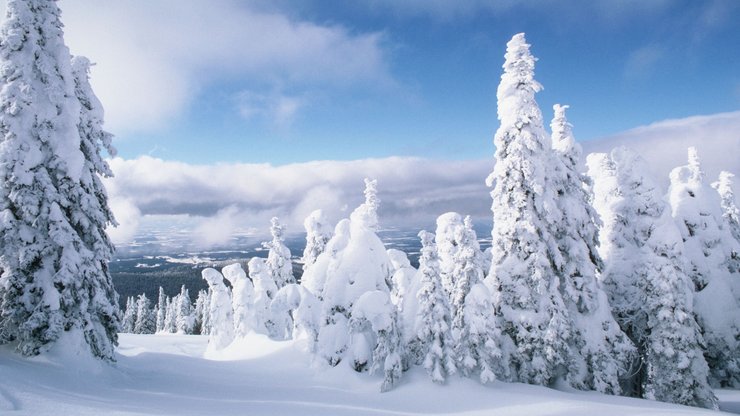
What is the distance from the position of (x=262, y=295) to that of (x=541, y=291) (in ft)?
87.4

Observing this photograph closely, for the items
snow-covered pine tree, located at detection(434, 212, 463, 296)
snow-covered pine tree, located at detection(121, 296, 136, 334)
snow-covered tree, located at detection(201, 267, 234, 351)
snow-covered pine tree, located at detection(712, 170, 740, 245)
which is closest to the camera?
snow-covered pine tree, located at detection(434, 212, 463, 296)

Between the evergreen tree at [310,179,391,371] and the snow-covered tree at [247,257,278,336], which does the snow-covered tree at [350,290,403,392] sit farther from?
the snow-covered tree at [247,257,278,336]

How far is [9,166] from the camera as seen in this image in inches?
512

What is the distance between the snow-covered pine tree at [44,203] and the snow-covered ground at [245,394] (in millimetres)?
1162

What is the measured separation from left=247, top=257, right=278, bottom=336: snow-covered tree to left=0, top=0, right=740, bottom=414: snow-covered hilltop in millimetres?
9548

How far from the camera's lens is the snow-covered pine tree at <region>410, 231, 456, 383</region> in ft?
52.5

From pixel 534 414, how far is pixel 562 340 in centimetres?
490

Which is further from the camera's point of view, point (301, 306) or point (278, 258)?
point (278, 258)

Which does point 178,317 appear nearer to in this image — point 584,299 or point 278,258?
point 278,258

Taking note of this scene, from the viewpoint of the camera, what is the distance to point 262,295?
121ft

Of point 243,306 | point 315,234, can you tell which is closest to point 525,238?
point 315,234

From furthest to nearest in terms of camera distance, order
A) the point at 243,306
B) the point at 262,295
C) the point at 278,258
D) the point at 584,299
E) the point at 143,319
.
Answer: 1. the point at 143,319
2. the point at 278,258
3. the point at 262,295
4. the point at 243,306
5. the point at 584,299

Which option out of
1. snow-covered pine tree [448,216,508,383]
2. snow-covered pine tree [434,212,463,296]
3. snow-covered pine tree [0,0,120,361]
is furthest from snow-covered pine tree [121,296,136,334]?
snow-covered pine tree [448,216,508,383]

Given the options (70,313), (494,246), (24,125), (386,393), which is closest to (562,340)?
(494,246)
